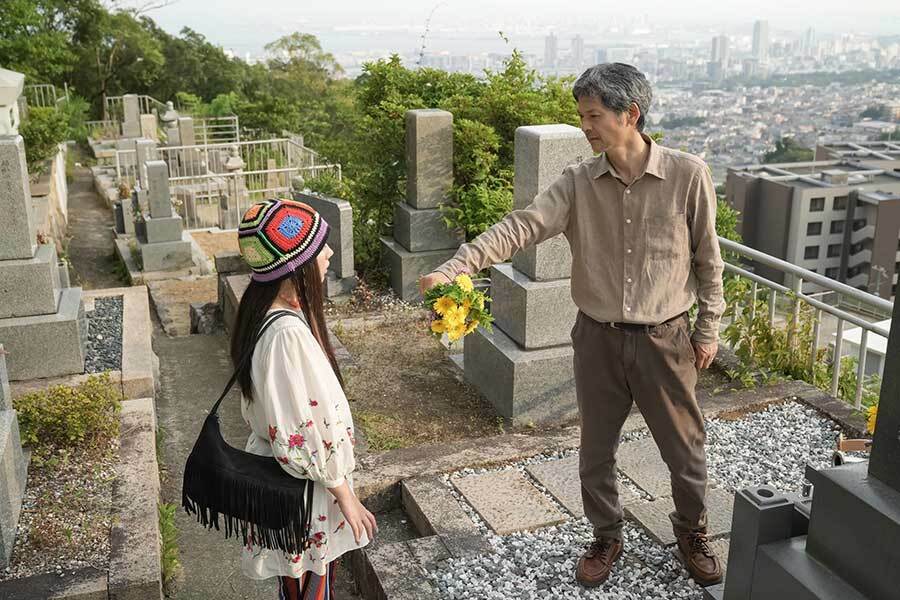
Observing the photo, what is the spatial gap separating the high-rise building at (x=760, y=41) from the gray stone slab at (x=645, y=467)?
7307cm

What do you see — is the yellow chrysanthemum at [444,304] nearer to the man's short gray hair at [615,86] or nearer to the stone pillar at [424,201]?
the man's short gray hair at [615,86]

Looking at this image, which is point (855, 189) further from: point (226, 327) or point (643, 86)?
A: point (643, 86)

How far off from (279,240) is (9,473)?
2.26 meters

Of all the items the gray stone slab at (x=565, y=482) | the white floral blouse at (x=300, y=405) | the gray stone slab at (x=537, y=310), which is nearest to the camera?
the white floral blouse at (x=300, y=405)

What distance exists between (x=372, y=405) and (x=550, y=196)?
305cm

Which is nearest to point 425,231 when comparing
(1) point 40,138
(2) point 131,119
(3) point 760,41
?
(1) point 40,138

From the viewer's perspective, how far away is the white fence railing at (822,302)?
17.3 ft

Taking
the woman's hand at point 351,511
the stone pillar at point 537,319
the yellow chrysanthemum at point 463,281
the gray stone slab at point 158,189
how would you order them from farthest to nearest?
the gray stone slab at point 158,189
the stone pillar at point 537,319
the yellow chrysanthemum at point 463,281
the woman's hand at point 351,511

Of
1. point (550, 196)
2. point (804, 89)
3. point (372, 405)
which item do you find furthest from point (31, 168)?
point (804, 89)

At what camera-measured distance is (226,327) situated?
8.55m

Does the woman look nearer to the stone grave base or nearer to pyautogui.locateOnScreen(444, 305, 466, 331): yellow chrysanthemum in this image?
pyautogui.locateOnScreen(444, 305, 466, 331): yellow chrysanthemum

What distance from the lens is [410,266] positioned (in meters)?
8.47

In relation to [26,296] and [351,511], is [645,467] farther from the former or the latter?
[26,296]

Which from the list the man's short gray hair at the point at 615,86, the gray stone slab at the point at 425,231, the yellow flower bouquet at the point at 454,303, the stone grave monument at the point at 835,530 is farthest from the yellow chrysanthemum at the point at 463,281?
the gray stone slab at the point at 425,231
